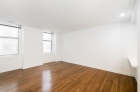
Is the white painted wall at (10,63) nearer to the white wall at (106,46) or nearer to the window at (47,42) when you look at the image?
the window at (47,42)

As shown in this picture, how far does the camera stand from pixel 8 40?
3.84m

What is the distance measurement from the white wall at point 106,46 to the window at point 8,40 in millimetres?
3630

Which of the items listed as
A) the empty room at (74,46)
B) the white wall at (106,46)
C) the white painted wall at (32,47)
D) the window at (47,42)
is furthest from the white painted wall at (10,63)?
the white wall at (106,46)

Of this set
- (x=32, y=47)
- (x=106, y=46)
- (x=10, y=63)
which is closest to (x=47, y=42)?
(x=32, y=47)

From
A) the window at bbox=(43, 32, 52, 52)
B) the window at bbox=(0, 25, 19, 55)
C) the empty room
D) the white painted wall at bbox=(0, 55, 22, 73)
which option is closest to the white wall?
the empty room

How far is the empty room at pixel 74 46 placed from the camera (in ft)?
7.19

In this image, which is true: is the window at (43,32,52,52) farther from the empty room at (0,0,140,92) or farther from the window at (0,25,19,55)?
the window at (0,25,19,55)

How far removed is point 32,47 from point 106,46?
4.48 metres

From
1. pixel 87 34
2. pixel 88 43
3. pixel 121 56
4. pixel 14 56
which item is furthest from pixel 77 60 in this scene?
pixel 14 56

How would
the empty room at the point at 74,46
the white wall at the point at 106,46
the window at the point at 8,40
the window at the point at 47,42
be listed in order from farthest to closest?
the window at the point at 47,42, the window at the point at 8,40, the white wall at the point at 106,46, the empty room at the point at 74,46

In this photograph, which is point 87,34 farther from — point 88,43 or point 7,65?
point 7,65

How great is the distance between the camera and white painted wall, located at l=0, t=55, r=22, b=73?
3.45 metres

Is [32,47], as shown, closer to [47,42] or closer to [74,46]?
→ [47,42]

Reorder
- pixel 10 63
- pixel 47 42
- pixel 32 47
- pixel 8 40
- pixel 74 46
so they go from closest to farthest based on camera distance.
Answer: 1. pixel 10 63
2. pixel 8 40
3. pixel 32 47
4. pixel 74 46
5. pixel 47 42
